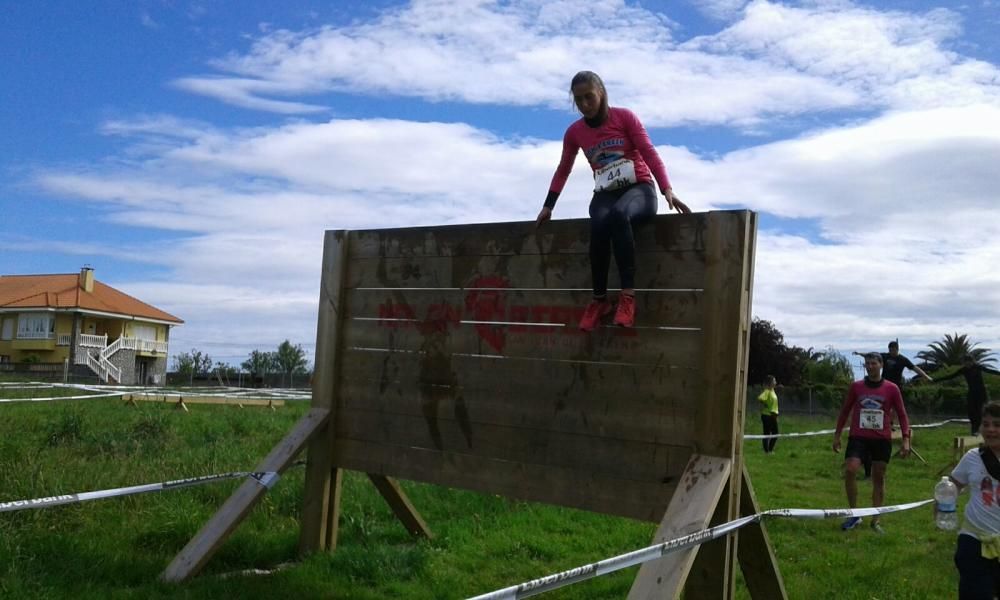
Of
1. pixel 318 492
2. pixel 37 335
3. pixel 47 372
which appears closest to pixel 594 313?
pixel 318 492

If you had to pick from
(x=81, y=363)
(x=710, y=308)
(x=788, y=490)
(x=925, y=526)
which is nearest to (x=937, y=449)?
(x=788, y=490)

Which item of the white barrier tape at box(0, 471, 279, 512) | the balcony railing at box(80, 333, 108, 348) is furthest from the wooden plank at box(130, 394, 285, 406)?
the balcony railing at box(80, 333, 108, 348)

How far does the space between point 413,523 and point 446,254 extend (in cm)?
241

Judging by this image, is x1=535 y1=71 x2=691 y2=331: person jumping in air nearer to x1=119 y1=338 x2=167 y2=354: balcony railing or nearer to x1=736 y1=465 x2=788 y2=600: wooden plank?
x1=736 y1=465 x2=788 y2=600: wooden plank

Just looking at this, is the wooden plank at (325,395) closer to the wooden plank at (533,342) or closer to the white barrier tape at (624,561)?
the wooden plank at (533,342)

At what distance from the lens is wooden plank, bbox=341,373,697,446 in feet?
15.4

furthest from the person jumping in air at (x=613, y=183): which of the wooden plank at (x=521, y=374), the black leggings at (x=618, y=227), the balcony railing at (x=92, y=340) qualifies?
the balcony railing at (x=92, y=340)

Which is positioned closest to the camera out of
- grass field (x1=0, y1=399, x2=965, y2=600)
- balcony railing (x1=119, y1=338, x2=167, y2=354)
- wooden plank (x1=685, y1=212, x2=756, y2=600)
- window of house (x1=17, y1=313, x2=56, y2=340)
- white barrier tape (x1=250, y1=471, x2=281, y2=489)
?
wooden plank (x1=685, y1=212, x2=756, y2=600)

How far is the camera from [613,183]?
196 inches

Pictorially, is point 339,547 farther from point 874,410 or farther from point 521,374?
point 874,410

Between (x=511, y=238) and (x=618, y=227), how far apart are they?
1010mm

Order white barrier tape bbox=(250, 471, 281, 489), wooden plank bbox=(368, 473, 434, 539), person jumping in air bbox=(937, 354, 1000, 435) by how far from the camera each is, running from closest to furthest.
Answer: white barrier tape bbox=(250, 471, 281, 489)
wooden plank bbox=(368, 473, 434, 539)
person jumping in air bbox=(937, 354, 1000, 435)

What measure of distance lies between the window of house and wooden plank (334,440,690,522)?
54.2 meters

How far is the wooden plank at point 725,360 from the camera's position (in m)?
4.44
